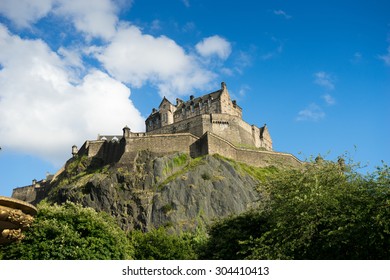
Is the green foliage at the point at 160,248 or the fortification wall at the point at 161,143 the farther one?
the fortification wall at the point at 161,143

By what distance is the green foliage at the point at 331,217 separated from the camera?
16.7 metres

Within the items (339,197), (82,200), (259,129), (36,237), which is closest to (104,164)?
(82,200)

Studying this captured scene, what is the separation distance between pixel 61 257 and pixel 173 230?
26888mm

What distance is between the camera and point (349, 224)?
1680cm

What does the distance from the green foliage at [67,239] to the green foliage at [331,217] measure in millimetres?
8236

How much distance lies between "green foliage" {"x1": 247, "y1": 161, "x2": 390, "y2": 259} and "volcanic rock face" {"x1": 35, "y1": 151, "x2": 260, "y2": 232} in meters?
27.2

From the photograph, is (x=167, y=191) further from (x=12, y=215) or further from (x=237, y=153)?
(x=12, y=215)

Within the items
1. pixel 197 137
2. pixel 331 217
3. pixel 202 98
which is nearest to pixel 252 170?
pixel 197 137

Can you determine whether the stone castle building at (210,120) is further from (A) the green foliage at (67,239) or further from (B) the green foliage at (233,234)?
(A) the green foliage at (67,239)

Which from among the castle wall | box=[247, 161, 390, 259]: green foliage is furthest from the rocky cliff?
box=[247, 161, 390, 259]: green foliage

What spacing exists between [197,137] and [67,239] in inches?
1627

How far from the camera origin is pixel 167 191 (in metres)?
Answer: 51.9

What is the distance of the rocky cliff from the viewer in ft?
162

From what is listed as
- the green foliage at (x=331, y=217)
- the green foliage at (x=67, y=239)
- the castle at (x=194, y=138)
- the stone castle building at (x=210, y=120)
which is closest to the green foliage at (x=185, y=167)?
the castle at (x=194, y=138)
